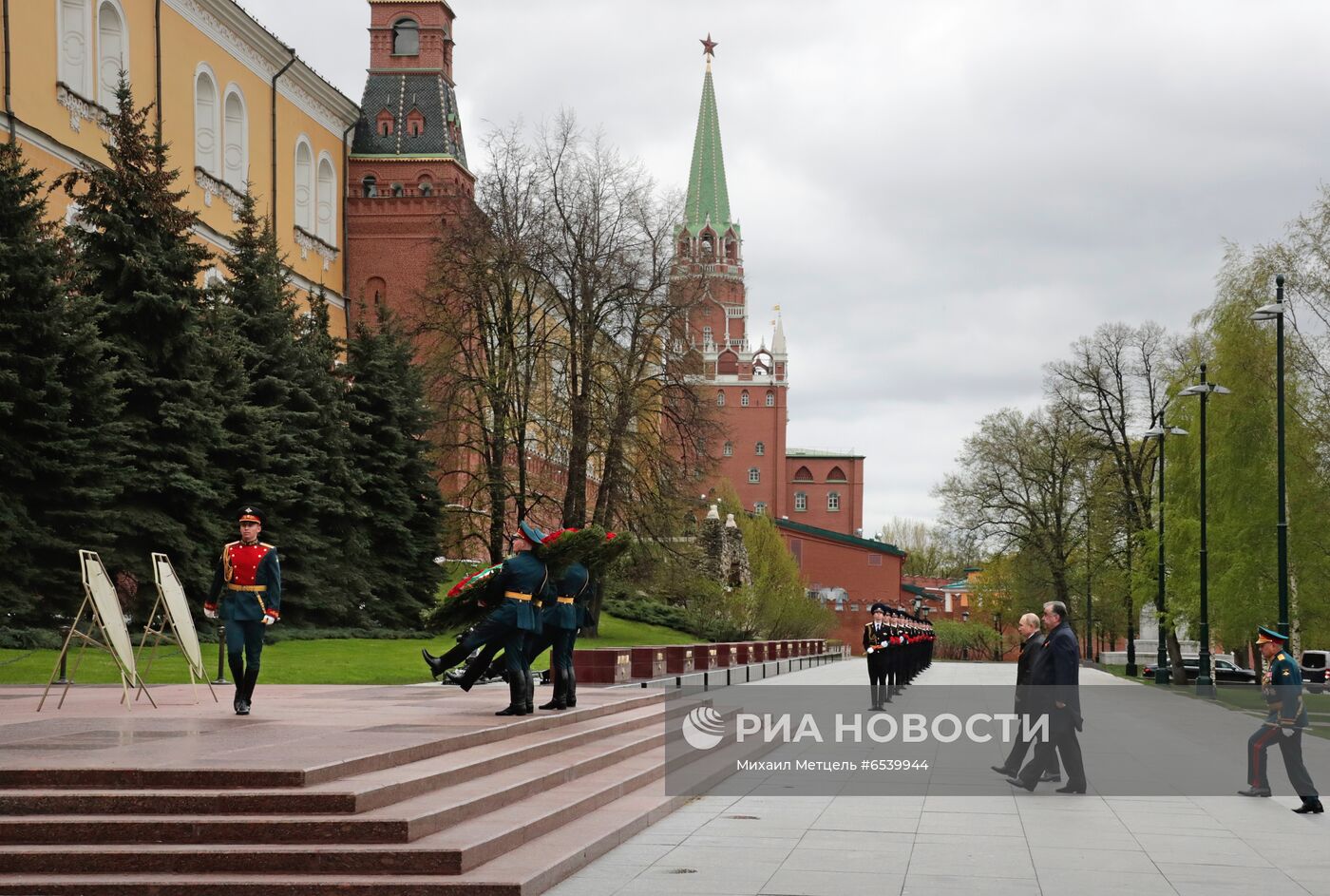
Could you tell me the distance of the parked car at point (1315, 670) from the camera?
43834mm

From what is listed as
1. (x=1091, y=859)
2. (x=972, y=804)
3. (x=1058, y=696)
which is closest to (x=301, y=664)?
(x=972, y=804)

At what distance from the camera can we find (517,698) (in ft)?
49.2

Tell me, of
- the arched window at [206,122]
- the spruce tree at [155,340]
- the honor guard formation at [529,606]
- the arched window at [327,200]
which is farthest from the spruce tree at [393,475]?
the honor guard formation at [529,606]

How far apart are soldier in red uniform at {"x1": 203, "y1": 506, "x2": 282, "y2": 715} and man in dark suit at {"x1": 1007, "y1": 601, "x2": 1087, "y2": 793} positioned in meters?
7.09

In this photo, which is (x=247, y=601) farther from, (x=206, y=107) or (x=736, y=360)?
(x=736, y=360)

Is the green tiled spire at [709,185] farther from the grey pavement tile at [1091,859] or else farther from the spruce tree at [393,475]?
the grey pavement tile at [1091,859]

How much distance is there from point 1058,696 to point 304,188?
177 feet

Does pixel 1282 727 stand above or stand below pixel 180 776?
below

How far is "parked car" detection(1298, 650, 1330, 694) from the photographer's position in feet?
144

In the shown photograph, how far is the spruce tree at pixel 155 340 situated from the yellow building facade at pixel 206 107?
14.8 ft

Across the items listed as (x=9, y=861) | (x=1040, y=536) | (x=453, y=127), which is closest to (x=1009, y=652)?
(x=1040, y=536)

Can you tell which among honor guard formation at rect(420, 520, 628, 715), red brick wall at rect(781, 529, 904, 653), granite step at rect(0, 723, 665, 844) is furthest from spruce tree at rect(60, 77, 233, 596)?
red brick wall at rect(781, 529, 904, 653)

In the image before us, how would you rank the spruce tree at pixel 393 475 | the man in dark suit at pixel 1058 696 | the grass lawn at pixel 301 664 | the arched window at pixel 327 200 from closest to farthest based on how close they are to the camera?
1. the man in dark suit at pixel 1058 696
2. the grass lawn at pixel 301 664
3. the spruce tree at pixel 393 475
4. the arched window at pixel 327 200

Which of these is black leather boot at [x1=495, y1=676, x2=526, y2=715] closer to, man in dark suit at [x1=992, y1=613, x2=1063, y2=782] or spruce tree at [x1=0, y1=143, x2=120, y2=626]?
man in dark suit at [x1=992, y1=613, x2=1063, y2=782]
